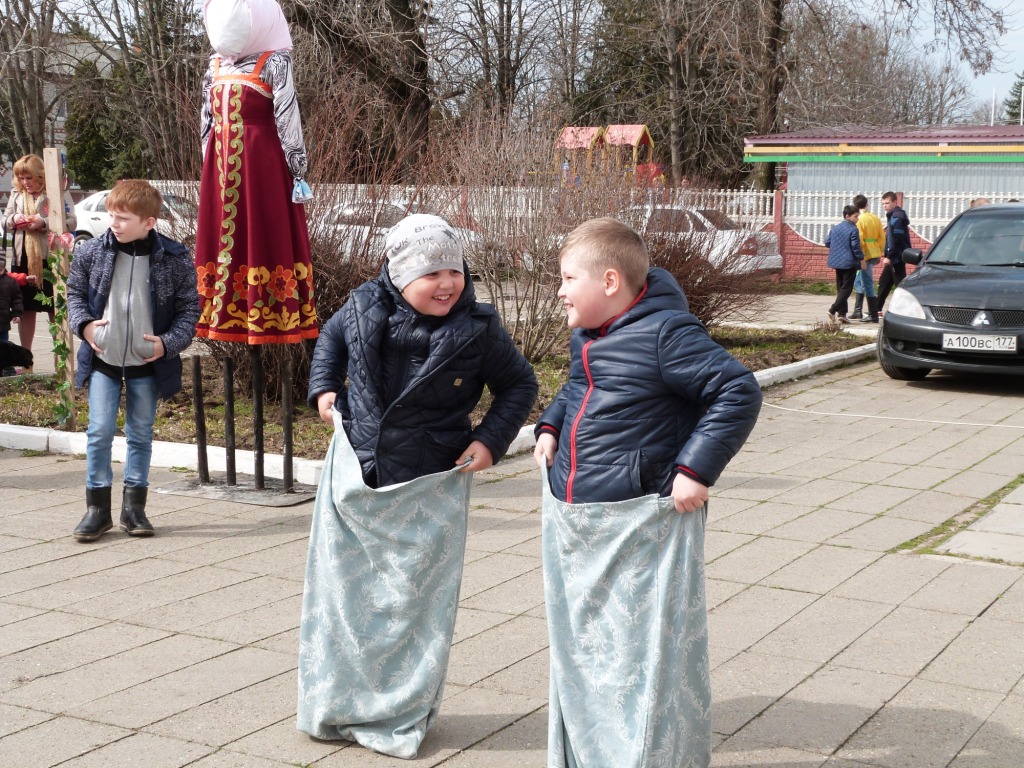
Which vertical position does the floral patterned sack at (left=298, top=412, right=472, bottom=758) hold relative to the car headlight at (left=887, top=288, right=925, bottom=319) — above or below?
below

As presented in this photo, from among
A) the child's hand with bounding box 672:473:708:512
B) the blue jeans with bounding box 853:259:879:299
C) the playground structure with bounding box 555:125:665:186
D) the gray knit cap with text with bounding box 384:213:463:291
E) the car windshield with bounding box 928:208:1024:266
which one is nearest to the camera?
the child's hand with bounding box 672:473:708:512

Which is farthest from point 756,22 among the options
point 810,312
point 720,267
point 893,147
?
point 720,267

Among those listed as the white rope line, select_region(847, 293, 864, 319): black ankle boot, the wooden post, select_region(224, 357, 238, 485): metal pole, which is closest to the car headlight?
the white rope line

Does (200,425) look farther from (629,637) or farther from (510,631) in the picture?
(629,637)

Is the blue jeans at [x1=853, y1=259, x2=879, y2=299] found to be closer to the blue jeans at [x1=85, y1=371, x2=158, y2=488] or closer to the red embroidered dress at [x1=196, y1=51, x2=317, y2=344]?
→ the red embroidered dress at [x1=196, y1=51, x2=317, y2=344]

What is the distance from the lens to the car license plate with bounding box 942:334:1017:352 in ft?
35.2

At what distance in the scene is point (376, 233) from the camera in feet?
32.1

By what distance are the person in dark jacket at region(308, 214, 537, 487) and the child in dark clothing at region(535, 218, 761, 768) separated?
0.52 m

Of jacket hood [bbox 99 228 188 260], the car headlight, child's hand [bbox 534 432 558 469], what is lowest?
the car headlight

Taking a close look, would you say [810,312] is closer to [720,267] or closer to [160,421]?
[720,267]

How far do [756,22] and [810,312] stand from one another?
377 inches

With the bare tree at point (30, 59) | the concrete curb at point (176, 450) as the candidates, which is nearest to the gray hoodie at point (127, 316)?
the concrete curb at point (176, 450)

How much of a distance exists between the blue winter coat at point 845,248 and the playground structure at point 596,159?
4766 mm

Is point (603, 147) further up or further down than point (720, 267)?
further up
